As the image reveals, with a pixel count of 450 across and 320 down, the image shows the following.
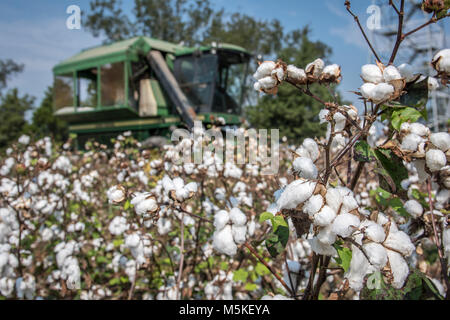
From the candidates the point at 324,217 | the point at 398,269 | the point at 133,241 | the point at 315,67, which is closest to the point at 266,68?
the point at 315,67

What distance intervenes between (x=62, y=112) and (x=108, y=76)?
2704 mm

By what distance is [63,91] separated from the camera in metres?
12.8

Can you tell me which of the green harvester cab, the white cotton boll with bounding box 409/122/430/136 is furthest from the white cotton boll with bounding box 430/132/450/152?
the green harvester cab

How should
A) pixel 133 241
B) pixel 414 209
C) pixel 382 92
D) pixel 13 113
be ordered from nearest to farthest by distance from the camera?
pixel 382 92, pixel 414 209, pixel 133 241, pixel 13 113

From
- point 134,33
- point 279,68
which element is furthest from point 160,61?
point 134,33

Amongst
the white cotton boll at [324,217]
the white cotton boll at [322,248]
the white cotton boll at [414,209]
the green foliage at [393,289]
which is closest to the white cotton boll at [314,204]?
the white cotton boll at [324,217]

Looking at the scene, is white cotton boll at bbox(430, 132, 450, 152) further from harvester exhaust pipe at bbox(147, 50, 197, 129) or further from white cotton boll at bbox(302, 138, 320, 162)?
harvester exhaust pipe at bbox(147, 50, 197, 129)

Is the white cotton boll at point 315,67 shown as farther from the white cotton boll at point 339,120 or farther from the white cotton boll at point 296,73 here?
the white cotton boll at point 339,120

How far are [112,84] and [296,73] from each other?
436 inches

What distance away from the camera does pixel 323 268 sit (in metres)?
1.07

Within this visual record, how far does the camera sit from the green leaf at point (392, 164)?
1025mm

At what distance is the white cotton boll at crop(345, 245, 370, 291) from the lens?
2.73ft

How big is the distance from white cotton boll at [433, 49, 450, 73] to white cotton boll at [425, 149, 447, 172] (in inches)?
9.3

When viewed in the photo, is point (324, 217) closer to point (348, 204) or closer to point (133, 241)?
point (348, 204)
